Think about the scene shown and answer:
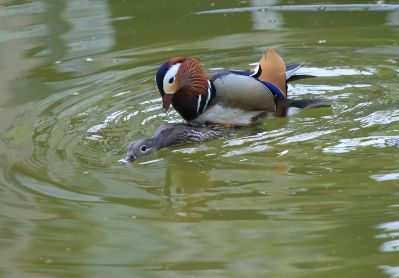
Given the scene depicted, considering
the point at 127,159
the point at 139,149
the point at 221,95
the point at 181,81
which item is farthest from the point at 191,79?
the point at 127,159

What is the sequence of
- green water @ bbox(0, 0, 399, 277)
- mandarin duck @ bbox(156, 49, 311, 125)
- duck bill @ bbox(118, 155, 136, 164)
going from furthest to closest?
mandarin duck @ bbox(156, 49, 311, 125) → duck bill @ bbox(118, 155, 136, 164) → green water @ bbox(0, 0, 399, 277)

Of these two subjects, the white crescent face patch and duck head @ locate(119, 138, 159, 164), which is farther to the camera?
the white crescent face patch

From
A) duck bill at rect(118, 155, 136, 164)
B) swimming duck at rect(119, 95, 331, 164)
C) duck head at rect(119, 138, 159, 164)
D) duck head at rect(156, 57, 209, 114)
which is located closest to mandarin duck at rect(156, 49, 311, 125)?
duck head at rect(156, 57, 209, 114)

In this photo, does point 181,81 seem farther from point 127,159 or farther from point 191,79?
point 127,159

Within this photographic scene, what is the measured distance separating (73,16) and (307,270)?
607cm

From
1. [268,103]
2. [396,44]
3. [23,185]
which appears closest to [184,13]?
[396,44]

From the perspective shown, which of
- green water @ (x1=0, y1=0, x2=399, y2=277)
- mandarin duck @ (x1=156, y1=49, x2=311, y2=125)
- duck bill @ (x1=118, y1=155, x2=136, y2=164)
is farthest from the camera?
mandarin duck @ (x1=156, y1=49, x2=311, y2=125)

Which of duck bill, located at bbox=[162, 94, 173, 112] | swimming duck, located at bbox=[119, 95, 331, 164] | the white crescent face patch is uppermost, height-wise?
the white crescent face patch

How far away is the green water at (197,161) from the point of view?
467cm

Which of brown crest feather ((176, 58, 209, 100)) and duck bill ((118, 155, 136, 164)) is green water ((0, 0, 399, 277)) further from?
Result: brown crest feather ((176, 58, 209, 100))

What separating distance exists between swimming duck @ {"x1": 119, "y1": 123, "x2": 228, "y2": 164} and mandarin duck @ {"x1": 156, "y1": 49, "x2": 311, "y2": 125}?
0.17 metres

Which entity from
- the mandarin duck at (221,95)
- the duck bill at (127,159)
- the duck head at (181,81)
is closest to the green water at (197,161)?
the duck bill at (127,159)

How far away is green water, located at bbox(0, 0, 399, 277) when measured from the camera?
15.3 feet

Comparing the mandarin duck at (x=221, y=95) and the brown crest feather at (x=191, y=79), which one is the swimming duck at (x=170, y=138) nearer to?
the mandarin duck at (x=221, y=95)
